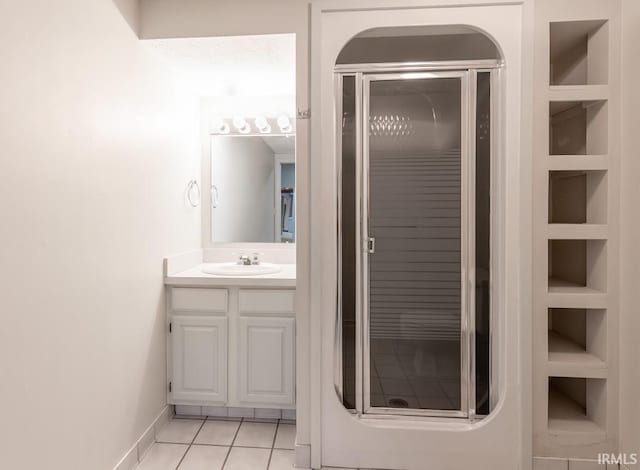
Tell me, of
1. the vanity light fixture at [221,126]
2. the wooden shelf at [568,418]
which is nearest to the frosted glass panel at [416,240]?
the wooden shelf at [568,418]

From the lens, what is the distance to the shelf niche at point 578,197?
1.92 meters

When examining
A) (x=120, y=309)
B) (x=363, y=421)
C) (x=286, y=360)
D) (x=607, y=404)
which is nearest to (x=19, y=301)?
(x=120, y=309)

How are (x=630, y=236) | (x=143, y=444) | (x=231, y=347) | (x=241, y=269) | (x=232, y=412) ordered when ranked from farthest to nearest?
(x=241, y=269) < (x=232, y=412) < (x=231, y=347) < (x=143, y=444) < (x=630, y=236)

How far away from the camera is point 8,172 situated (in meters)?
1.25

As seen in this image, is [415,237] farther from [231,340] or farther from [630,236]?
[231,340]

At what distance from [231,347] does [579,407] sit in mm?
1964

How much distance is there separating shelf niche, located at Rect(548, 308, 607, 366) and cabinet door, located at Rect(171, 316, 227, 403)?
178cm

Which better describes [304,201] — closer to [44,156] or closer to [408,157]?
[408,157]

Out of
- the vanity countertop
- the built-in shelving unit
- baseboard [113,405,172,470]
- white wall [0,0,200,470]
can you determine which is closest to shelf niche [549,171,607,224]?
the built-in shelving unit

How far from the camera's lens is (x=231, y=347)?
2.35 meters

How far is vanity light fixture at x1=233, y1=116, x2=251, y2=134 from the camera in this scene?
287 centimetres

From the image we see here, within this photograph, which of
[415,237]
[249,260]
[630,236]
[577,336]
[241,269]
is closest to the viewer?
[630,236]

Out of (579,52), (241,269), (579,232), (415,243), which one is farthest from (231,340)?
(579,52)

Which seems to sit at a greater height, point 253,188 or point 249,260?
point 253,188
